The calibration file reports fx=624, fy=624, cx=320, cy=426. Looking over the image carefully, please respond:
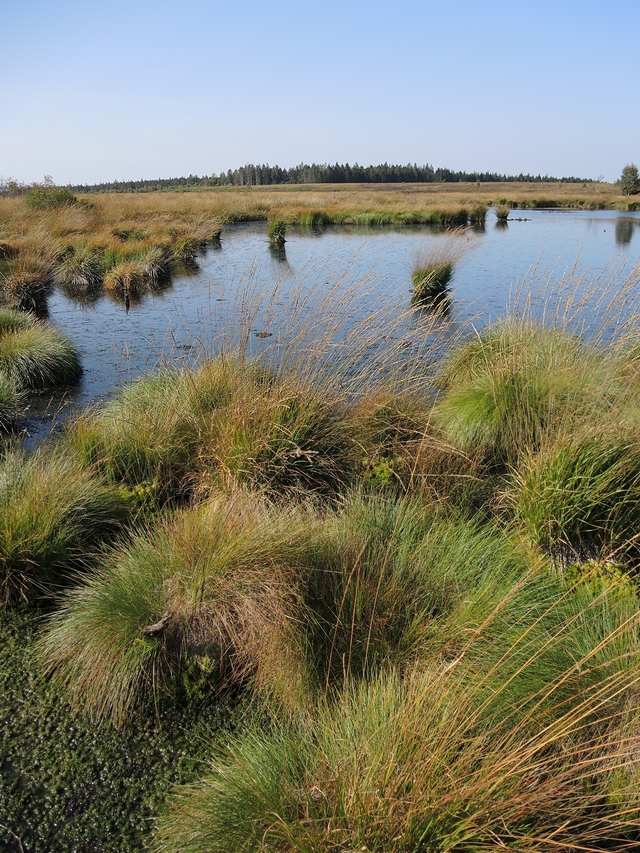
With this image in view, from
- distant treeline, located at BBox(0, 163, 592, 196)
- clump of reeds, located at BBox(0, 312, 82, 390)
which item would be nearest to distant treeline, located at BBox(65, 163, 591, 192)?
distant treeline, located at BBox(0, 163, 592, 196)

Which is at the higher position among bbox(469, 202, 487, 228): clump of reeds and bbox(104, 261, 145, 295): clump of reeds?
bbox(469, 202, 487, 228): clump of reeds

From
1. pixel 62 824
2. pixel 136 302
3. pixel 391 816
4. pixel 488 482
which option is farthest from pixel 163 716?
pixel 136 302

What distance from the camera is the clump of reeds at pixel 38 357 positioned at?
7184 mm

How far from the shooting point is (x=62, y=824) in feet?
7.15

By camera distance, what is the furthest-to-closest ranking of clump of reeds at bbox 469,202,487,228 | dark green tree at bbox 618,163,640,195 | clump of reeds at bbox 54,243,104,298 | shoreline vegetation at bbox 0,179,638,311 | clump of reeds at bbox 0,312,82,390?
dark green tree at bbox 618,163,640,195
clump of reeds at bbox 469,202,487,228
clump of reeds at bbox 54,243,104,298
shoreline vegetation at bbox 0,179,638,311
clump of reeds at bbox 0,312,82,390

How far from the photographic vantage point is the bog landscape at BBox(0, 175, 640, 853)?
1.75m

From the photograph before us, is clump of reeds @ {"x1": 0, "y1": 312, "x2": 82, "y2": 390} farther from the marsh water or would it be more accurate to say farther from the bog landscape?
the bog landscape

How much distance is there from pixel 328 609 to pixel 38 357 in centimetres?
590

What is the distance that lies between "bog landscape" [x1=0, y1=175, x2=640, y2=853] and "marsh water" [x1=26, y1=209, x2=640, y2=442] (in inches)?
18.6

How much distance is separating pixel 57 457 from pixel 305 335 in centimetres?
186

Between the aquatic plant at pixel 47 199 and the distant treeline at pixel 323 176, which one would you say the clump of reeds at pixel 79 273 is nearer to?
the aquatic plant at pixel 47 199

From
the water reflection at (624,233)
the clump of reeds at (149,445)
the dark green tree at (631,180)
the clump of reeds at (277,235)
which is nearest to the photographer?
the clump of reeds at (149,445)

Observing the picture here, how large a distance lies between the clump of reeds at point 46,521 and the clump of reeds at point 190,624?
40 centimetres

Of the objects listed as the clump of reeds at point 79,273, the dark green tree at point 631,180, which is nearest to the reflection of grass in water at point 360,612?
the clump of reeds at point 79,273
